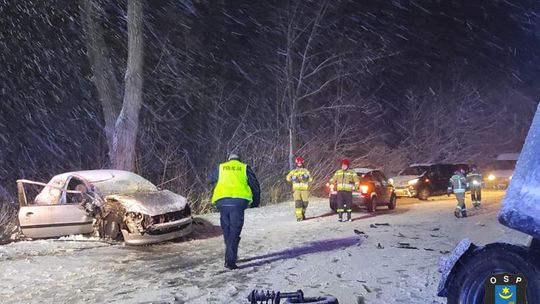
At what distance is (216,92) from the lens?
2691cm

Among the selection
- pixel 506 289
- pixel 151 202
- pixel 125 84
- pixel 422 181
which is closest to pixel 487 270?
pixel 506 289

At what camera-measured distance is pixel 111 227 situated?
10.6 meters

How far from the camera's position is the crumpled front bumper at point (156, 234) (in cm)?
1023

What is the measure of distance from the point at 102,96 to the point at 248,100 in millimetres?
10672

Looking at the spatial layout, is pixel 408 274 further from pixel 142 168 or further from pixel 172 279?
pixel 142 168

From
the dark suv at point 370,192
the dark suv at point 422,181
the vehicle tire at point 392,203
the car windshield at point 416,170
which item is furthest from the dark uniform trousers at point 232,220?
the car windshield at point 416,170

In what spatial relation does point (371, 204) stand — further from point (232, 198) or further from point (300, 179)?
point (232, 198)

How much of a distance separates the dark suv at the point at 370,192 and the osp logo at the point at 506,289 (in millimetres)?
11671

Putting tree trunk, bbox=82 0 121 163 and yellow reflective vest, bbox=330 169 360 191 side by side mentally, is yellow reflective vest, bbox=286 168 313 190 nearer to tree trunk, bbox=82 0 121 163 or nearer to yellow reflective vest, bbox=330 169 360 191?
yellow reflective vest, bbox=330 169 360 191

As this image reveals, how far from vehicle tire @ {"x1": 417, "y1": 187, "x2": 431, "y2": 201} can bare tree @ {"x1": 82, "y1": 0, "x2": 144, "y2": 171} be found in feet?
39.0

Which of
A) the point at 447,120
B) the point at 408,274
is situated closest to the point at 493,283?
the point at 408,274

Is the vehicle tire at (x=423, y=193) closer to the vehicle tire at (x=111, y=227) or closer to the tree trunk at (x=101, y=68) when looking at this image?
the tree trunk at (x=101, y=68)

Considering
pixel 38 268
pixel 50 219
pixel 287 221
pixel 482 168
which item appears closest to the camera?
pixel 38 268

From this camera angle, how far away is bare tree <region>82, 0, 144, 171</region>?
16656mm
